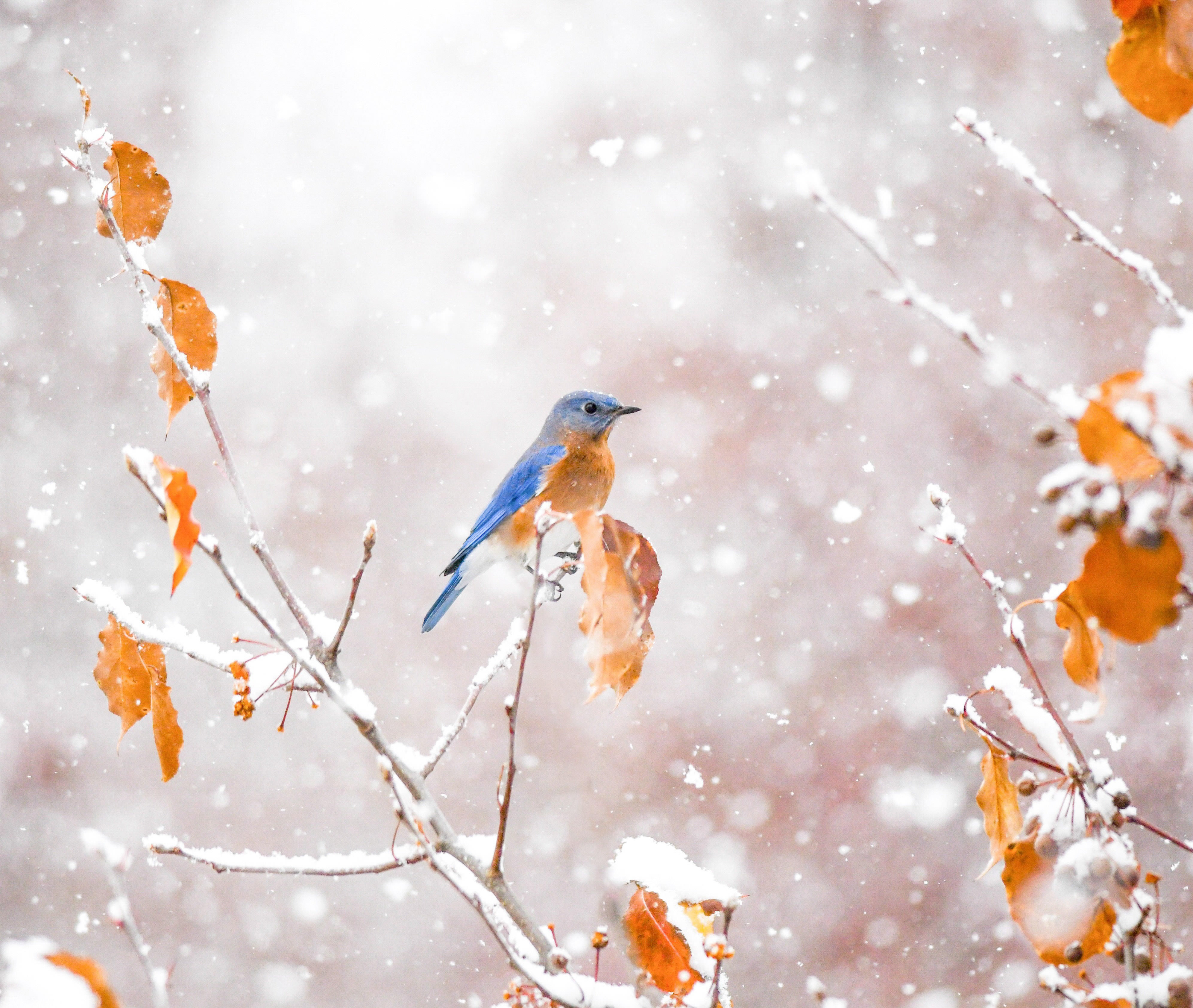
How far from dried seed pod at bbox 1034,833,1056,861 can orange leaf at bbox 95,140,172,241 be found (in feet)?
3.99

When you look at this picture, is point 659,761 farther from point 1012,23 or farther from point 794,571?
point 1012,23

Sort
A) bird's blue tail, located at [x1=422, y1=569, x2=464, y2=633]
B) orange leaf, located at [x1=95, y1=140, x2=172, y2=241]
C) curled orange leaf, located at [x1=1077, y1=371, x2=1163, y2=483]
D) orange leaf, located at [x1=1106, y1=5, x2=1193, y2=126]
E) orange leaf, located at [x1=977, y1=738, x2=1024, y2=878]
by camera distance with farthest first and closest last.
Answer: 1. bird's blue tail, located at [x1=422, y1=569, x2=464, y2=633]
2. orange leaf, located at [x1=95, y1=140, x2=172, y2=241]
3. orange leaf, located at [x1=977, y1=738, x2=1024, y2=878]
4. orange leaf, located at [x1=1106, y1=5, x2=1193, y2=126]
5. curled orange leaf, located at [x1=1077, y1=371, x2=1163, y2=483]

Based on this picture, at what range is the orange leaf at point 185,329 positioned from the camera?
3.48 feet

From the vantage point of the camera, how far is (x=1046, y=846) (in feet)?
2.72

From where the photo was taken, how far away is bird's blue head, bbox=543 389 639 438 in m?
2.38

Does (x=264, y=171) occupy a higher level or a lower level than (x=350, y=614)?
higher

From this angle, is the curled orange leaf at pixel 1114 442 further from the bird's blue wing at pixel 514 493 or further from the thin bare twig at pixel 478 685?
the bird's blue wing at pixel 514 493

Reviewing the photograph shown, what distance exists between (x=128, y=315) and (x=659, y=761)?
16.8 feet

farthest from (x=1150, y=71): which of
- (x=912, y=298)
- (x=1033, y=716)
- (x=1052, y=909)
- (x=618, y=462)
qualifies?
(x=618, y=462)

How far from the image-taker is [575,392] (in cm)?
239

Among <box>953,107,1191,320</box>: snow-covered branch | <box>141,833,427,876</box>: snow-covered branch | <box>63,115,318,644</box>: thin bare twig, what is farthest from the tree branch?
<box>953,107,1191,320</box>: snow-covered branch

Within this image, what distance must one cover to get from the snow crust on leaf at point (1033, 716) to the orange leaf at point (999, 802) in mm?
45

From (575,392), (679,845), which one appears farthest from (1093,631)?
(679,845)

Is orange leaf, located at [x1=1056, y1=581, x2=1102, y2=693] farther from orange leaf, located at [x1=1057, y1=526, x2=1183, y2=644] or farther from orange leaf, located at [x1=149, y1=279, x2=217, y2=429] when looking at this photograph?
orange leaf, located at [x1=149, y1=279, x2=217, y2=429]
